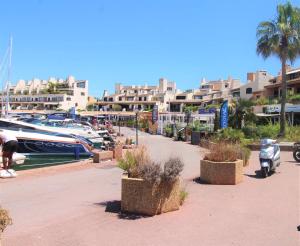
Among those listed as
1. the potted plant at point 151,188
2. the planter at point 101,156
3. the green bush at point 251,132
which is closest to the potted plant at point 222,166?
the potted plant at point 151,188

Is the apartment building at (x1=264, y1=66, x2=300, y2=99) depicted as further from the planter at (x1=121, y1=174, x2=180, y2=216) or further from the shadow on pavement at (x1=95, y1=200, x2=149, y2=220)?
the planter at (x1=121, y1=174, x2=180, y2=216)

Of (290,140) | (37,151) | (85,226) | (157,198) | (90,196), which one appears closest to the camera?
(85,226)

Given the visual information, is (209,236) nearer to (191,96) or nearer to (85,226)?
(85,226)

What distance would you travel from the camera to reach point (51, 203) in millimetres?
9680

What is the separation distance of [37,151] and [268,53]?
1823 cm

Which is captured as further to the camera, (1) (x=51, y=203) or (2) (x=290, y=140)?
(2) (x=290, y=140)

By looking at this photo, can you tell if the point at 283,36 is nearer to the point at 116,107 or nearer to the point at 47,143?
the point at 47,143

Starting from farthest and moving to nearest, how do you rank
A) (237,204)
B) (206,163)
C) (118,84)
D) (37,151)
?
1. (118,84)
2. (37,151)
3. (206,163)
4. (237,204)

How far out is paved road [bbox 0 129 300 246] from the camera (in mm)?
6812

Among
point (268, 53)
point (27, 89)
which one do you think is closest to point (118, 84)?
point (27, 89)

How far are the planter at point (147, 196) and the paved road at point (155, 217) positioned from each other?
8.2 inches

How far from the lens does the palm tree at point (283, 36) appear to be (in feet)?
110

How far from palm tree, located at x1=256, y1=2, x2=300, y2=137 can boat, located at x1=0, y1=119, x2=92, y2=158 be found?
1564cm

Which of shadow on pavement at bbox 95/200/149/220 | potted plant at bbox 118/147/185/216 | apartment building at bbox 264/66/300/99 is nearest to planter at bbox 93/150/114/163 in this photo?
shadow on pavement at bbox 95/200/149/220
